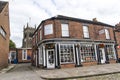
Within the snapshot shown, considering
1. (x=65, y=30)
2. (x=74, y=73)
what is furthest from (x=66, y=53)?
(x=74, y=73)

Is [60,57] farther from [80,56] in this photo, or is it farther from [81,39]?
[81,39]

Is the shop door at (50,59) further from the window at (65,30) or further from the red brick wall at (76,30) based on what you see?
the window at (65,30)

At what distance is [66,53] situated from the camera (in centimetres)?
1600

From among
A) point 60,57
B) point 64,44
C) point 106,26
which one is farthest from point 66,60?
point 106,26

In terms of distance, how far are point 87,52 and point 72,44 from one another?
2.65 meters

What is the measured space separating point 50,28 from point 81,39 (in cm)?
450

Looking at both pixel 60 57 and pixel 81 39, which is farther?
pixel 81 39

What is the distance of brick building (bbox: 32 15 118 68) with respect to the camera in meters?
15.6

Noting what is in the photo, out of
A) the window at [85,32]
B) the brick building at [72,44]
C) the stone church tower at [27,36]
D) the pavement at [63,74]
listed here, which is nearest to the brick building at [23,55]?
the brick building at [72,44]

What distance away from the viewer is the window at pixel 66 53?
15680mm

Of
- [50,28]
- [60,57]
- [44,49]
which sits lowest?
[60,57]

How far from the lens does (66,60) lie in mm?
15789

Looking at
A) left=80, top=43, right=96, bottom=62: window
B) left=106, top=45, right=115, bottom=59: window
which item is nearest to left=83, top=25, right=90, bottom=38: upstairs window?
left=80, top=43, right=96, bottom=62: window

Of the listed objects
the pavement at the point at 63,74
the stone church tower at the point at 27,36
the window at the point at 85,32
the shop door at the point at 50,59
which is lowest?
the pavement at the point at 63,74
